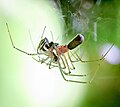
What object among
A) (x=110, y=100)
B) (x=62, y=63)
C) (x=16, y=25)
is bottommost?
(x=110, y=100)

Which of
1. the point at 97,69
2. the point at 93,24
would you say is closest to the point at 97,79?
the point at 97,69

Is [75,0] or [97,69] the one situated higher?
[75,0]

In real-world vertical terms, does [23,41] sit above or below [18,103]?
above

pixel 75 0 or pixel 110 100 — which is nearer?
pixel 75 0

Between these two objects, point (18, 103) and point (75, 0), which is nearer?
point (75, 0)

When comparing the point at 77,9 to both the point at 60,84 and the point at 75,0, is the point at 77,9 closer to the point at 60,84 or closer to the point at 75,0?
the point at 75,0

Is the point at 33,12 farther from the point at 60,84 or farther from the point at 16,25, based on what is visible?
the point at 60,84
